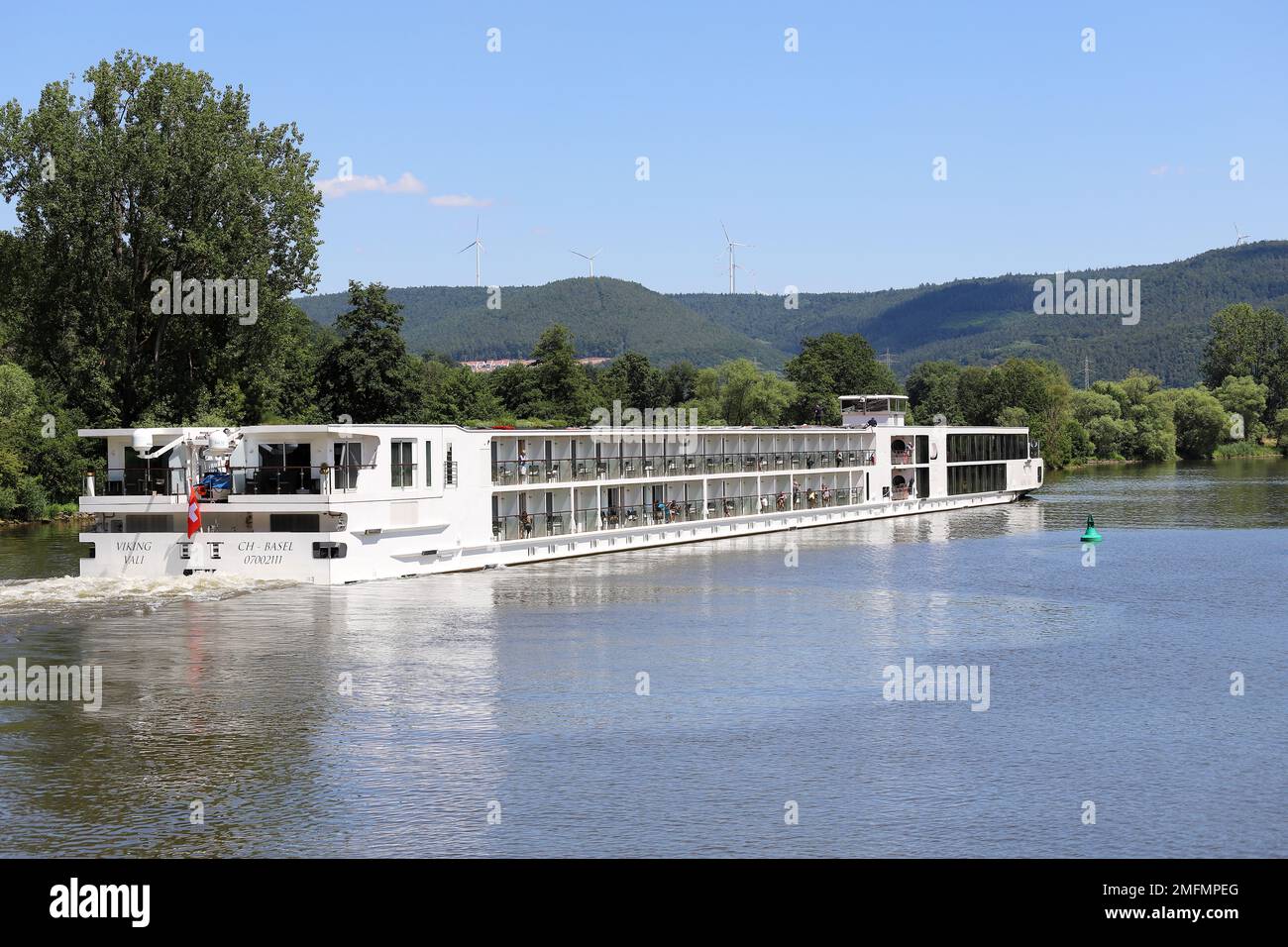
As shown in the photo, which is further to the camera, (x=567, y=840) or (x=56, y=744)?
(x=56, y=744)

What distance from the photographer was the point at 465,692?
29.6 metres

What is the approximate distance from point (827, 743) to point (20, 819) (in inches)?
523

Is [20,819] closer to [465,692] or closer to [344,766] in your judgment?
[344,766]

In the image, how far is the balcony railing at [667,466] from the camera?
54062 millimetres

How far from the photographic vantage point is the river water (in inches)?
806

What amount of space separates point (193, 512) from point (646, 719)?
21410 millimetres

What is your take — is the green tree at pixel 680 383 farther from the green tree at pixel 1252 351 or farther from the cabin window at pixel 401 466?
the cabin window at pixel 401 466

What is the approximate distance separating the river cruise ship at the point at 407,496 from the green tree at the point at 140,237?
1317 centimetres

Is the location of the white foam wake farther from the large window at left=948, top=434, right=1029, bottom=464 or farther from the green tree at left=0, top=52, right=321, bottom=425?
the large window at left=948, top=434, right=1029, bottom=464

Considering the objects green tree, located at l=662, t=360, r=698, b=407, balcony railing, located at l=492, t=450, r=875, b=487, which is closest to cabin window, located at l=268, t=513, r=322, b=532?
balcony railing, located at l=492, t=450, r=875, b=487

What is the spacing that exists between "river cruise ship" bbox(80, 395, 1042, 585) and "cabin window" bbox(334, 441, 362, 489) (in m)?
0.05

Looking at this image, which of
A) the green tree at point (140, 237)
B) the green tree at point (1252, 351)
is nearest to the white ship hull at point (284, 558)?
the green tree at point (140, 237)

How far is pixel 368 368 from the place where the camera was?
302ft
